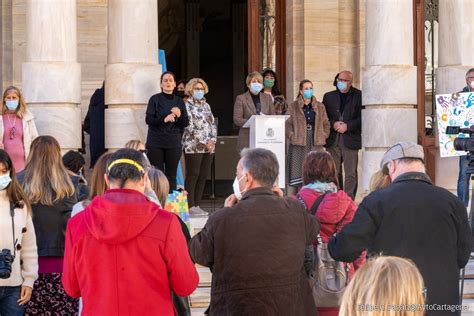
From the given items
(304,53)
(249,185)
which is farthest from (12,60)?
(249,185)

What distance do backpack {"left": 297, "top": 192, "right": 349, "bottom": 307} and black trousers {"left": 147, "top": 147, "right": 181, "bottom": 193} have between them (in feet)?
19.5

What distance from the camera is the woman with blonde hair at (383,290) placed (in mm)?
4039

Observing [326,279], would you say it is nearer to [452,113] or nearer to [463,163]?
[452,113]

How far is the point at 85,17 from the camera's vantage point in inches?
663

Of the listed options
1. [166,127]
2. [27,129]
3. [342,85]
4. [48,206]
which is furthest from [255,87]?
[48,206]

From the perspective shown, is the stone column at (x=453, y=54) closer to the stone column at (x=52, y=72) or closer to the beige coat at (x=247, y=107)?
the beige coat at (x=247, y=107)

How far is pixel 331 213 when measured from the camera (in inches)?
304

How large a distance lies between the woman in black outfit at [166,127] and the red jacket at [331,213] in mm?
5615

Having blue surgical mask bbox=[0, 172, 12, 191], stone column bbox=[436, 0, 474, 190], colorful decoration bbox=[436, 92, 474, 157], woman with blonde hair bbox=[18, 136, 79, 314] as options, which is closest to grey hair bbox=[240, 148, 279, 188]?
blue surgical mask bbox=[0, 172, 12, 191]

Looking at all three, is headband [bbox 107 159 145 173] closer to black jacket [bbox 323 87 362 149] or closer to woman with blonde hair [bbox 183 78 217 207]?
woman with blonde hair [bbox 183 78 217 207]

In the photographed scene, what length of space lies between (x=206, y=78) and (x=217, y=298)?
68.4ft

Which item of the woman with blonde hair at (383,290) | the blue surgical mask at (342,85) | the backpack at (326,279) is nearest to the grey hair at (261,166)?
the backpack at (326,279)

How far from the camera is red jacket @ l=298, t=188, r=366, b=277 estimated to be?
7695mm

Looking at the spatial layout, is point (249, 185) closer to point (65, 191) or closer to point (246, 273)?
point (246, 273)
